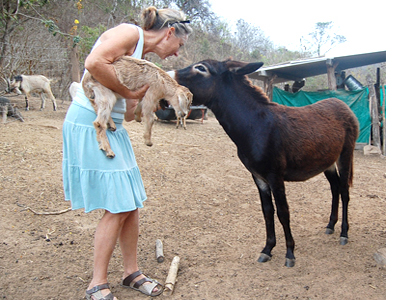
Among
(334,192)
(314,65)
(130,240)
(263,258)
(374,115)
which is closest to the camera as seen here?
(130,240)

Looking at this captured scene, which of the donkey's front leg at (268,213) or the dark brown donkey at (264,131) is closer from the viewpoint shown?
the dark brown donkey at (264,131)

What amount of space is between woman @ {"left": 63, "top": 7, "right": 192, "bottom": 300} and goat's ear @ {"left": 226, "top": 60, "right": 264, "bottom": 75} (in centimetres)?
80

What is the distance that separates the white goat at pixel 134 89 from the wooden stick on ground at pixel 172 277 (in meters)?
1.13

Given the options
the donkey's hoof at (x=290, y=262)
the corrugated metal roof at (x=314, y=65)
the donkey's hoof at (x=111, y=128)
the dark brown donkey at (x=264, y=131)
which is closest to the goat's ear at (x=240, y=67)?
the dark brown donkey at (x=264, y=131)

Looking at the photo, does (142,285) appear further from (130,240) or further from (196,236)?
(196,236)

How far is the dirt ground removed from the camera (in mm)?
2410

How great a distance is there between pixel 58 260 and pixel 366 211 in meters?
3.86

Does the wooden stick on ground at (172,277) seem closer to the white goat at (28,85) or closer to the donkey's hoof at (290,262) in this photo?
the donkey's hoof at (290,262)

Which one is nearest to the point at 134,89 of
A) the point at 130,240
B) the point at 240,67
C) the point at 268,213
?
the point at 130,240

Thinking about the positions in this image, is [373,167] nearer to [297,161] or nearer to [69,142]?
[297,161]

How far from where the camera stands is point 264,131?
9.09 ft

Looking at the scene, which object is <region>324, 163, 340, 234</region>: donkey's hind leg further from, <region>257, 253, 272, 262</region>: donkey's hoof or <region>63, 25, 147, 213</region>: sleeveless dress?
<region>63, 25, 147, 213</region>: sleeveless dress

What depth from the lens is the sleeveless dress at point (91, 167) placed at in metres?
1.95

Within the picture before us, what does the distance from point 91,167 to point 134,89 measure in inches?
22.7
